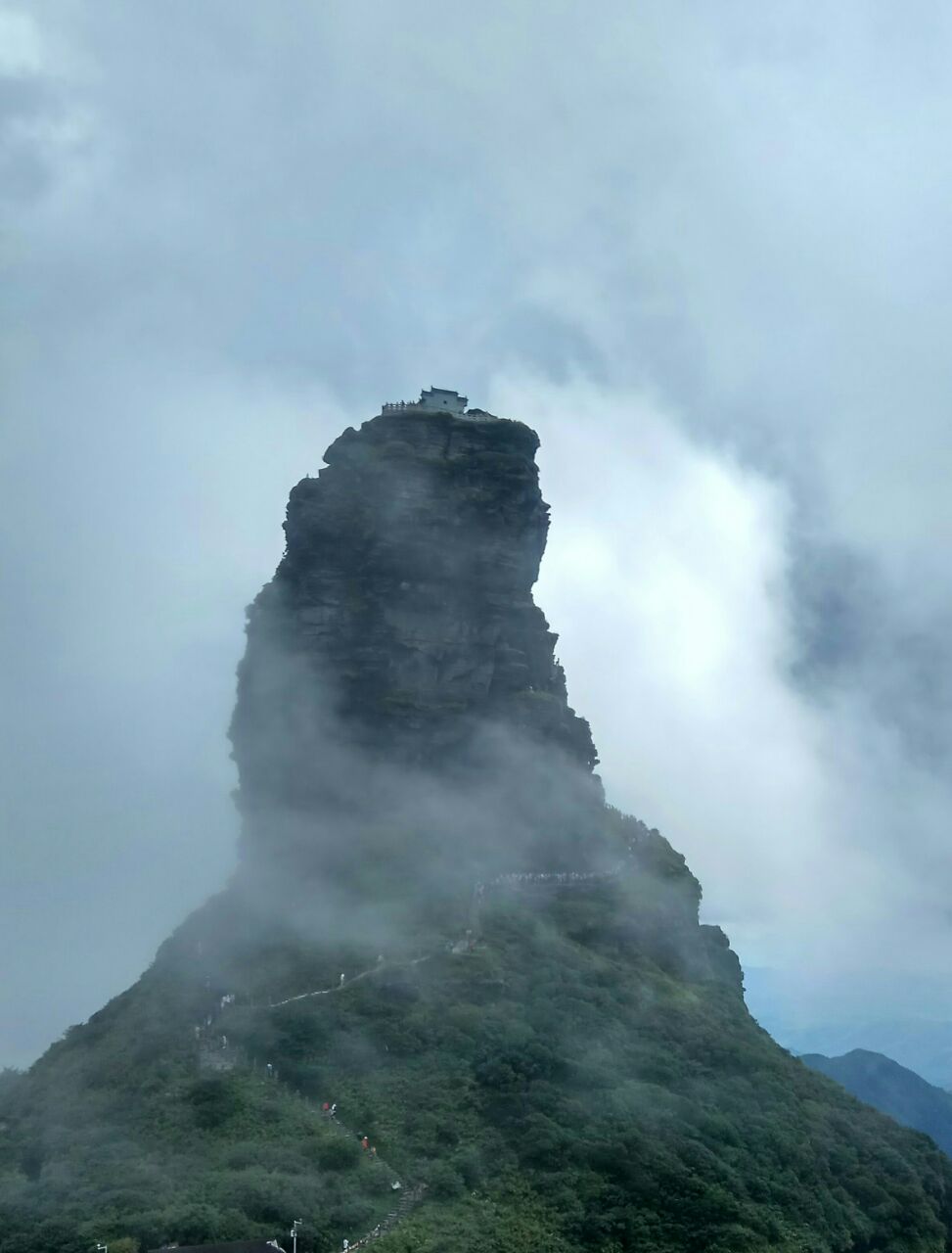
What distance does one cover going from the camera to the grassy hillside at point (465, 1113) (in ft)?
121

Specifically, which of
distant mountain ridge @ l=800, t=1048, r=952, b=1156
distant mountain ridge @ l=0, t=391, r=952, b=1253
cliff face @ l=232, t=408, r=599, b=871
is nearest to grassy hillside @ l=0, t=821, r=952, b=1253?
distant mountain ridge @ l=0, t=391, r=952, b=1253

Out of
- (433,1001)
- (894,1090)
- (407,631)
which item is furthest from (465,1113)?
(894,1090)

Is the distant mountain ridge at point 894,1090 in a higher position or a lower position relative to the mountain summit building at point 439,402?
lower

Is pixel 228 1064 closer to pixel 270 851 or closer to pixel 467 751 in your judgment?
pixel 270 851

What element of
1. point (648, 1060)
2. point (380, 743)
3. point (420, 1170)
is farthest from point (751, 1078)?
point (380, 743)

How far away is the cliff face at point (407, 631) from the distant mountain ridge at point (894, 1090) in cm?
7364

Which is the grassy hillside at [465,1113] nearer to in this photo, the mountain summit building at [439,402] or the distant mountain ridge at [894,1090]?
the mountain summit building at [439,402]

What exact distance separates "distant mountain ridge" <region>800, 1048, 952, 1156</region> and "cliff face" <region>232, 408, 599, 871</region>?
73.6m

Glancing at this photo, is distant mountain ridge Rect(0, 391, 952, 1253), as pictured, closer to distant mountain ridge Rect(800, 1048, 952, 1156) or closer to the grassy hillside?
the grassy hillside

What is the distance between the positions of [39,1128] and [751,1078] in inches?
1038

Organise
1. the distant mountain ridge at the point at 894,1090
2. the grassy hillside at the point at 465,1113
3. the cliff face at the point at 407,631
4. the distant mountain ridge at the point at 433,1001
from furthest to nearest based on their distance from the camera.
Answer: the distant mountain ridge at the point at 894,1090, the cliff face at the point at 407,631, the distant mountain ridge at the point at 433,1001, the grassy hillside at the point at 465,1113

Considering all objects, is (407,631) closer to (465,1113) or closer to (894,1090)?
(465,1113)

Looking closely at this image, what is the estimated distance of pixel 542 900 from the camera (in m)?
56.3

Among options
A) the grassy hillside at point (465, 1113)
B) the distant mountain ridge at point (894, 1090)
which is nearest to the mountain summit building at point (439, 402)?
the grassy hillside at point (465, 1113)
